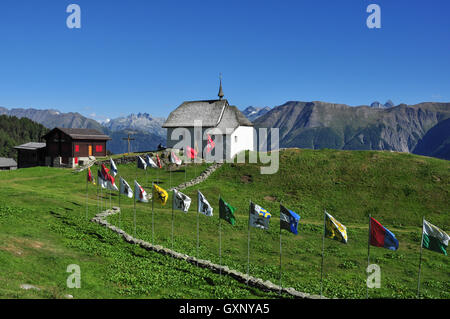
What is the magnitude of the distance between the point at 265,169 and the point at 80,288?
134 ft

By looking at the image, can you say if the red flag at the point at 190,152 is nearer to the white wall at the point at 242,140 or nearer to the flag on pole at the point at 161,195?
the white wall at the point at 242,140

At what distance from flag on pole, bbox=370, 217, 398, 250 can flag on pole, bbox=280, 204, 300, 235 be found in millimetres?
4043

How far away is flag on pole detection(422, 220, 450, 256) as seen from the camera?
1709cm

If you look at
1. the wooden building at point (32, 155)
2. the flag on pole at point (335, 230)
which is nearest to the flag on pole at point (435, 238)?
the flag on pole at point (335, 230)

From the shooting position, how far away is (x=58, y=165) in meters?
68.1

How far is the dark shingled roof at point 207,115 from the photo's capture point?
210ft

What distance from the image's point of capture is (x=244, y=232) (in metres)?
32.0

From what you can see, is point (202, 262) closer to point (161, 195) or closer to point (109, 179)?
point (161, 195)

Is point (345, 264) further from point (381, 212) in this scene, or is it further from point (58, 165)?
point (58, 165)

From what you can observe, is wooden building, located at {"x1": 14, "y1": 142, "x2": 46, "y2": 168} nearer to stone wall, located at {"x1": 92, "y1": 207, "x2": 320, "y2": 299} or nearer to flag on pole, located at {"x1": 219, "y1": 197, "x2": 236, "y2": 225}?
stone wall, located at {"x1": 92, "y1": 207, "x2": 320, "y2": 299}

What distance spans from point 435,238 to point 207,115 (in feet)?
172

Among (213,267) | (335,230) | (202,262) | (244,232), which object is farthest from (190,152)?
(335,230)

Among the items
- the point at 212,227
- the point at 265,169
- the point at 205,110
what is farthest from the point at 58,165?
the point at 212,227

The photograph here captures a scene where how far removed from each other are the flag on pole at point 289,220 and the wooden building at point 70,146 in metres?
59.6
